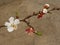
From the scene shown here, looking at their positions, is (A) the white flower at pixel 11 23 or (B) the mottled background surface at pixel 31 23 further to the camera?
(B) the mottled background surface at pixel 31 23

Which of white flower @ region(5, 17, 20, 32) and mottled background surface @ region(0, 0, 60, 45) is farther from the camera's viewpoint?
mottled background surface @ region(0, 0, 60, 45)

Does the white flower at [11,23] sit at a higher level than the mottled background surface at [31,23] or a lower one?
higher

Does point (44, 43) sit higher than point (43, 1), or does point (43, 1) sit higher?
point (43, 1)

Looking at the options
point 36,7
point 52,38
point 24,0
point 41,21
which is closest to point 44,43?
point 52,38

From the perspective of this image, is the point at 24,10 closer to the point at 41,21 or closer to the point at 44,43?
the point at 41,21

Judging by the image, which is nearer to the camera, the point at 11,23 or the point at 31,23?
the point at 11,23

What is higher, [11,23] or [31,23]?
[11,23]

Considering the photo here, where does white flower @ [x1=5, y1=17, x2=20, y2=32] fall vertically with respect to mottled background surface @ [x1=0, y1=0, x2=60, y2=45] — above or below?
above

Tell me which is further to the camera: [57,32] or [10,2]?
[10,2]
